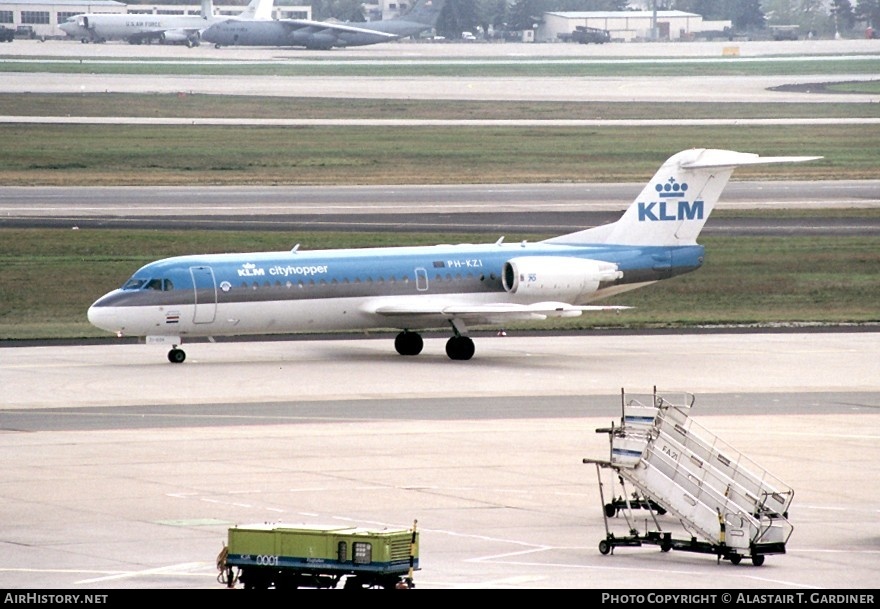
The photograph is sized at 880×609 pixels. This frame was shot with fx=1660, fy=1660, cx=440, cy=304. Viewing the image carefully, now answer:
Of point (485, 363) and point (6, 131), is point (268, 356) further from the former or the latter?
point (6, 131)

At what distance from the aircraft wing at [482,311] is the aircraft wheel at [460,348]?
2.14 ft

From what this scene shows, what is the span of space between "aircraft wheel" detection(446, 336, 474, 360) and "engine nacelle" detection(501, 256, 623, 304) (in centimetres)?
229

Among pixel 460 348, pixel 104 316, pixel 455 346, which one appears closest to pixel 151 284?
pixel 104 316

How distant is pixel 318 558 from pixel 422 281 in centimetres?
2799

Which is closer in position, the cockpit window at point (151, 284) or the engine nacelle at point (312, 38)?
the cockpit window at point (151, 284)

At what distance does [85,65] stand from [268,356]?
4866 inches

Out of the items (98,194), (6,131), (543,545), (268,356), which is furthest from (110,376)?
(6,131)

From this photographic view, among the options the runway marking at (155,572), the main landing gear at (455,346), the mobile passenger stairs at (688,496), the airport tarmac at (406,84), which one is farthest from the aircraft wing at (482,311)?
the airport tarmac at (406,84)

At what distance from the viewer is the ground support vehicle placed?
69.9 ft

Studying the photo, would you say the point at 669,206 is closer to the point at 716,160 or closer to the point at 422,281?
the point at 716,160

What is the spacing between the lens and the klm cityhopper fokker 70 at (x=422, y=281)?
153 feet

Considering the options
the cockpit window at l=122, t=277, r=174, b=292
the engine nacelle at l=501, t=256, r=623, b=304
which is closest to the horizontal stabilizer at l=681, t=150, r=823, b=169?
the engine nacelle at l=501, t=256, r=623, b=304

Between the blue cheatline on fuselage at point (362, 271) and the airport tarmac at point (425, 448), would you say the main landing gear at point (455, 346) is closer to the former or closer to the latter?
the airport tarmac at point (425, 448)

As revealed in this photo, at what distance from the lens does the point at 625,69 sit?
18012 centimetres
